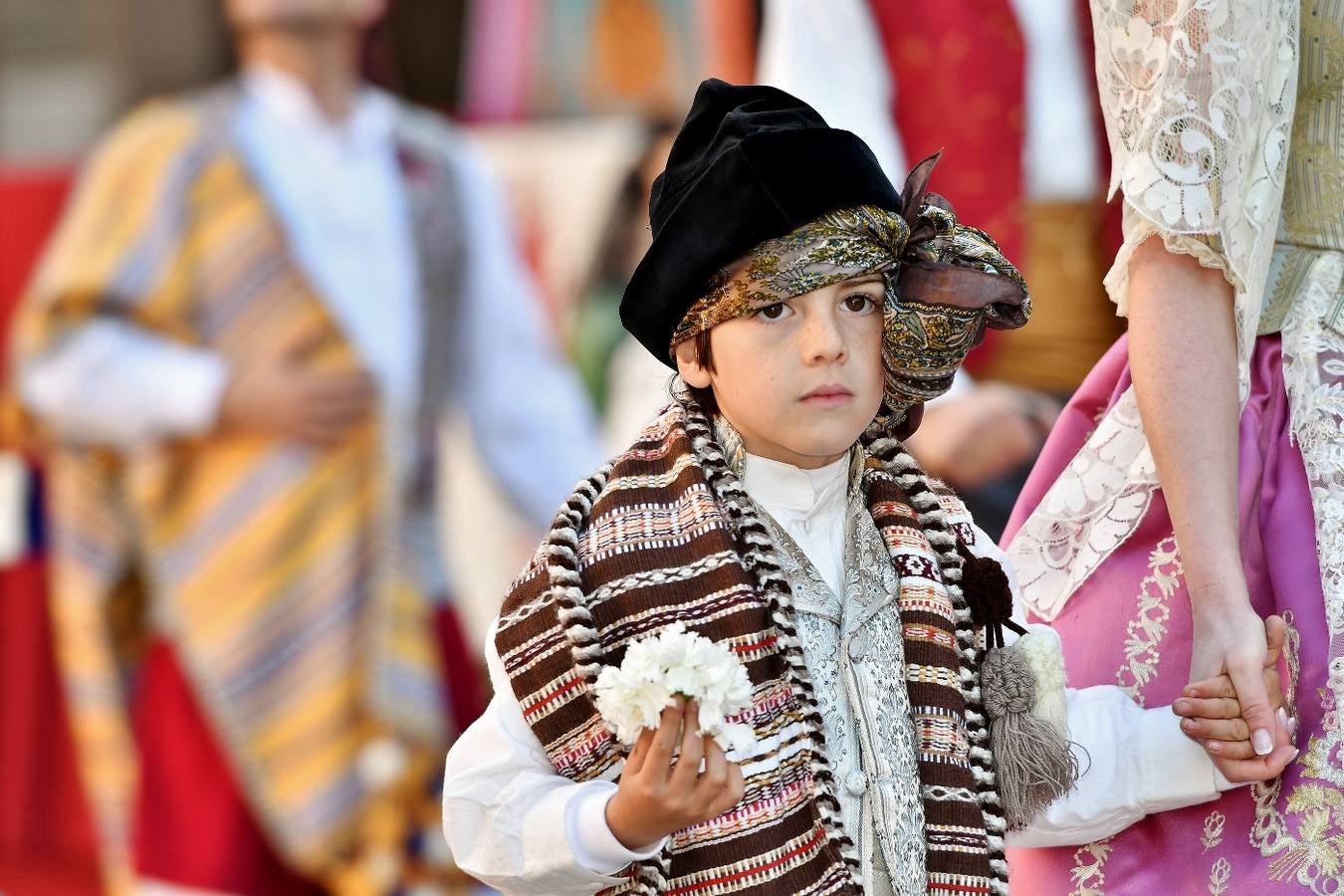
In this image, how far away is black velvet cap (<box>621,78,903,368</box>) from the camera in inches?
70.5

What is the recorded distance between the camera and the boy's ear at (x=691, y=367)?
1897 millimetres

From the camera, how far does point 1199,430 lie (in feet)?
6.12

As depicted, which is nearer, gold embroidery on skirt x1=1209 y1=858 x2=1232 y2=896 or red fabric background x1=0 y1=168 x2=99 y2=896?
gold embroidery on skirt x1=1209 y1=858 x2=1232 y2=896

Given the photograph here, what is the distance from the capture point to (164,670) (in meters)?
4.49

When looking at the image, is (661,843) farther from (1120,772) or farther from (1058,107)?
(1058,107)

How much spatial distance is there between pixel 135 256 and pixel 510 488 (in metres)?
1.10

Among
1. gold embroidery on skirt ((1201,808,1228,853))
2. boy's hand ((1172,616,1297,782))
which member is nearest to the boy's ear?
boy's hand ((1172,616,1297,782))

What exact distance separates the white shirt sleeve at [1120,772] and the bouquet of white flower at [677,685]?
0.47m

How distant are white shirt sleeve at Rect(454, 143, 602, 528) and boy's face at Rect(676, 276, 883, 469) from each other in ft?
9.78

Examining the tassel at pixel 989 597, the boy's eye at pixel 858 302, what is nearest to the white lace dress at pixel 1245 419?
the tassel at pixel 989 597

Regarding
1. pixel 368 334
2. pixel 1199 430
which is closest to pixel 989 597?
pixel 1199 430

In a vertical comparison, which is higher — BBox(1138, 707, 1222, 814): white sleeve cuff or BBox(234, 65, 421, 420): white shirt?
BBox(1138, 707, 1222, 814): white sleeve cuff

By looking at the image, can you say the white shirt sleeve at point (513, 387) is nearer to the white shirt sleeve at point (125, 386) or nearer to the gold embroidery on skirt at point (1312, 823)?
the white shirt sleeve at point (125, 386)

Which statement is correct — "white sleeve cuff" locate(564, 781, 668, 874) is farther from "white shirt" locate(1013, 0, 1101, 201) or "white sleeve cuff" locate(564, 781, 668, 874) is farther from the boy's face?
"white shirt" locate(1013, 0, 1101, 201)
